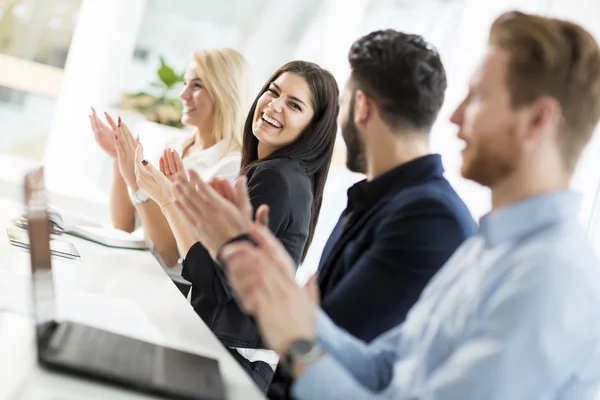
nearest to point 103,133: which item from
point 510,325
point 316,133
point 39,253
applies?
point 316,133

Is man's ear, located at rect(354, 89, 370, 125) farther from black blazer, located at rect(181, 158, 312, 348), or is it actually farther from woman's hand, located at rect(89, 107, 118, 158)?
woman's hand, located at rect(89, 107, 118, 158)

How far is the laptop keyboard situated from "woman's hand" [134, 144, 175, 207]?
973 mm

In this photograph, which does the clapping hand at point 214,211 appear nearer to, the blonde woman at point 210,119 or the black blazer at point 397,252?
the black blazer at point 397,252

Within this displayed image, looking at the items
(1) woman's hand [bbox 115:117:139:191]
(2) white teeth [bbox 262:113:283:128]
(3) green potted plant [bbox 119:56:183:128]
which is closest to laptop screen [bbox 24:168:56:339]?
(2) white teeth [bbox 262:113:283:128]

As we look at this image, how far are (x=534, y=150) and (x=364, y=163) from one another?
0.55 m

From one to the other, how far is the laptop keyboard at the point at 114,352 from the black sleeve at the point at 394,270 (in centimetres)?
36

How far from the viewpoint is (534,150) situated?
1107 millimetres

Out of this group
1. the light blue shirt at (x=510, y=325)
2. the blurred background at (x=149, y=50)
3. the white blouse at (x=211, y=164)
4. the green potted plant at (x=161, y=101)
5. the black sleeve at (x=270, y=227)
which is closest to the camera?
the light blue shirt at (x=510, y=325)

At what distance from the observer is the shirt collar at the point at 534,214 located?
43.1 inches

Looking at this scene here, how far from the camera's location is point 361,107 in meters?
1.57

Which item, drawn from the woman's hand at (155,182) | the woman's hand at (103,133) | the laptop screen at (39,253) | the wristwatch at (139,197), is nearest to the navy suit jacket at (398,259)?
the laptop screen at (39,253)

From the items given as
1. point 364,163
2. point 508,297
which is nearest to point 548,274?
point 508,297

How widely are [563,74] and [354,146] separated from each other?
0.58 m

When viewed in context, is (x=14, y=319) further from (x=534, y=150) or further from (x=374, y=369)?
(x=534, y=150)
